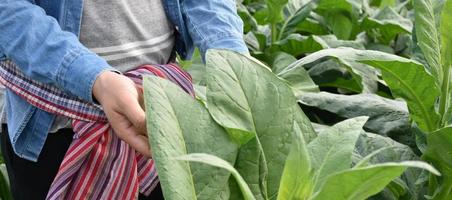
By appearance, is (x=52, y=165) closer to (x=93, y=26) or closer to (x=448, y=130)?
(x=93, y=26)

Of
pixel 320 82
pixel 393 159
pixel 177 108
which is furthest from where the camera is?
pixel 320 82

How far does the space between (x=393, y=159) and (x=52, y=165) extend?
626 millimetres

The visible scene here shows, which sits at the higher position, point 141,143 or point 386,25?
point 141,143

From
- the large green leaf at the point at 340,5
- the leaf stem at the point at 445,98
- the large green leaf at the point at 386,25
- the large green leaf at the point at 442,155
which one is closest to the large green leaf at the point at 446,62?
the leaf stem at the point at 445,98

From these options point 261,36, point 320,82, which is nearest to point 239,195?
point 320,82

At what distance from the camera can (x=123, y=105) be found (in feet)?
4.34

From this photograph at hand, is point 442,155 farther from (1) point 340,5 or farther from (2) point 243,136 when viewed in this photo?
(1) point 340,5

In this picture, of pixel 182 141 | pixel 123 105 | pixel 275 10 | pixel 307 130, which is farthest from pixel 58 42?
pixel 275 10

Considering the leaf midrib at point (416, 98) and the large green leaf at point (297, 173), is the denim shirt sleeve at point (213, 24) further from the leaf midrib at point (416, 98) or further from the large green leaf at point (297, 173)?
the large green leaf at point (297, 173)

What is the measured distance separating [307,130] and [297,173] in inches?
9.0

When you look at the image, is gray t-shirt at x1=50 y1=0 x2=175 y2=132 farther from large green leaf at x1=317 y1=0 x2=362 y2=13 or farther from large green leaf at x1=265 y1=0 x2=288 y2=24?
large green leaf at x1=317 y1=0 x2=362 y2=13

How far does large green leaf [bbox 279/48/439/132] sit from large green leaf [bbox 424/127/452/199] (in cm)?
10

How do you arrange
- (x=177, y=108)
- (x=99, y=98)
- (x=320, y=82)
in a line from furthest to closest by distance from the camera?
(x=320, y=82), (x=99, y=98), (x=177, y=108)

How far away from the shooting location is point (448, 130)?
1.43 m
